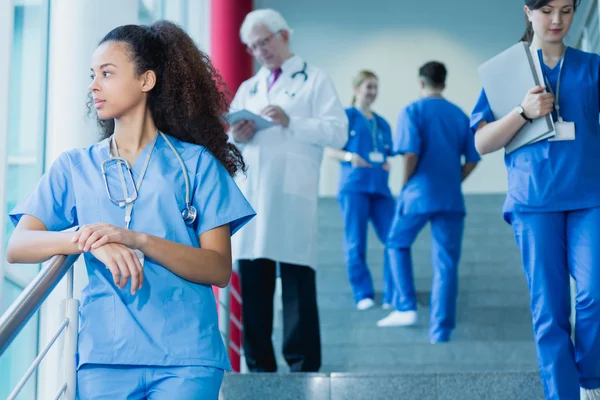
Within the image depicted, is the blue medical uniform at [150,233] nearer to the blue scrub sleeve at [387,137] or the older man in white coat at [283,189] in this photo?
A: the older man in white coat at [283,189]

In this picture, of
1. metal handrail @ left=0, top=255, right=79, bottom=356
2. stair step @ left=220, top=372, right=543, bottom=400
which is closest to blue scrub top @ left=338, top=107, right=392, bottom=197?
stair step @ left=220, top=372, right=543, bottom=400

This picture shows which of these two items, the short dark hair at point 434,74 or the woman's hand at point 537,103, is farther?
the short dark hair at point 434,74

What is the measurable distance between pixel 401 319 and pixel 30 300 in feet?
9.99

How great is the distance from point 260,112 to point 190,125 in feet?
4.86

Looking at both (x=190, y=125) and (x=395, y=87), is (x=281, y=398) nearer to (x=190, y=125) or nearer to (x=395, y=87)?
(x=190, y=125)

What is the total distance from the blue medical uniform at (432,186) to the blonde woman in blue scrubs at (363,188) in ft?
1.36

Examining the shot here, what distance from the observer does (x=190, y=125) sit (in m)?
2.06

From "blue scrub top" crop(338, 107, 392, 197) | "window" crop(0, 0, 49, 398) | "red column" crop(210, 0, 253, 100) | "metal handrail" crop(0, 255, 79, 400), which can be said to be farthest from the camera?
"red column" crop(210, 0, 253, 100)

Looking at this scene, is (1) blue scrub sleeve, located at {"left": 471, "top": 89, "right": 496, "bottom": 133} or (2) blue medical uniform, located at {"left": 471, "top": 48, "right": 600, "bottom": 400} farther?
(1) blue scrub sleeve, located at {"left": 471, "top": 89, "right": 496, "bottom": 133}

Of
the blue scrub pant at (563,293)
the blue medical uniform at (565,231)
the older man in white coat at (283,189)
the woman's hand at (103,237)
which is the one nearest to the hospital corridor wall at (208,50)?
the older man in white coat at (283,189)

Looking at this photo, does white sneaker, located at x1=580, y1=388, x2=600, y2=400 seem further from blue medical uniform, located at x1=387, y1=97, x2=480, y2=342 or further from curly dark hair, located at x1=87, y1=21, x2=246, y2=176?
blue medical uniform, located at x1=387, y1=97, x2=480, y2=342

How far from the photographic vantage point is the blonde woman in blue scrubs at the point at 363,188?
5117mm

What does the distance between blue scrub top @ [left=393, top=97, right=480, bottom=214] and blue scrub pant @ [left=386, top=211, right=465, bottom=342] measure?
0.27ft

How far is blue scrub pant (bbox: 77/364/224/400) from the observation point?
1.73 m
